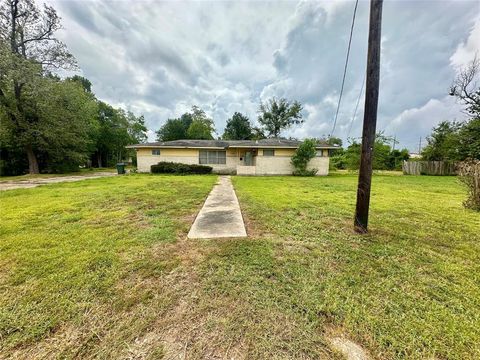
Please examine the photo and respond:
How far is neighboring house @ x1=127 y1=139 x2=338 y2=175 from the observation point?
17531mm

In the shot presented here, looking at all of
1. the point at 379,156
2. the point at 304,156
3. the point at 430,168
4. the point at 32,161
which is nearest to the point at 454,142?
the point at 430,168

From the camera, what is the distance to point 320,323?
1619 millimetres

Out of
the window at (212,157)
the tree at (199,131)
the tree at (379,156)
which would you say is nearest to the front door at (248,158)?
the window at (212,157)

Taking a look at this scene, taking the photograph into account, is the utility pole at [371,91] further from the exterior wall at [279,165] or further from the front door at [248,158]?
the front door at [248,158]

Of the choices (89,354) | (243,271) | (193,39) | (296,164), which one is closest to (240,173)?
(296,164)

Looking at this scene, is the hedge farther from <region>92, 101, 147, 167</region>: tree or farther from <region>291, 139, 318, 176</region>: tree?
<region>92, 101, 147, 167</region>: tree

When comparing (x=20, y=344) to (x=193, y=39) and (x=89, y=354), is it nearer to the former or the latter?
(x=89, y=354)

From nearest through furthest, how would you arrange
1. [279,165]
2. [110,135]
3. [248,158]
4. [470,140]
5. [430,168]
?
[279,165] < [248,158] < [470,140] < [430,168] < [110,135]

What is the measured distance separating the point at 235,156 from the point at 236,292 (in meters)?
17.4

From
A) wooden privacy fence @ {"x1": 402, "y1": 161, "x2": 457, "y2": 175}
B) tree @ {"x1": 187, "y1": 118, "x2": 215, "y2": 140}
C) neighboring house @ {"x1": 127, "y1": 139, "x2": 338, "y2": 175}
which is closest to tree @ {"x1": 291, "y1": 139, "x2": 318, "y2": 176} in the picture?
neighboring house @ {"x1": 127, "y1": 139, "x2": 338, "y2": 175}

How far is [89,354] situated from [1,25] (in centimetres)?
2400

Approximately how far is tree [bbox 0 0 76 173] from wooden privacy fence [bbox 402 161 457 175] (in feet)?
117

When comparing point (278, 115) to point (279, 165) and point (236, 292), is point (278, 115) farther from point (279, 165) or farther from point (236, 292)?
point (236, 292)

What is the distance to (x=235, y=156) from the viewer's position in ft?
62.4
